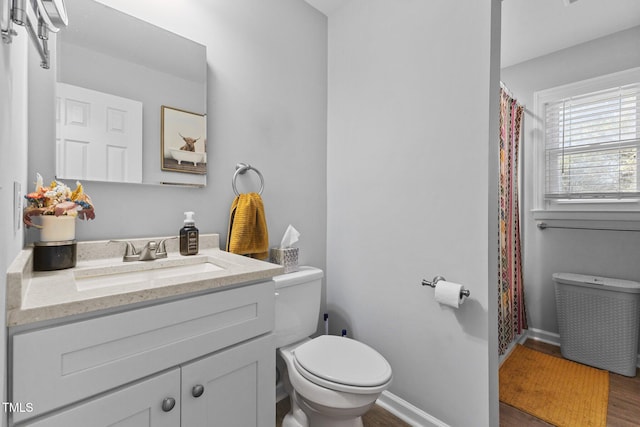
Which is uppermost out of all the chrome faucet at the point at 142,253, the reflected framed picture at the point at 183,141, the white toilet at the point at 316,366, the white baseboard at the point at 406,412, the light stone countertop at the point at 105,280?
the reflected framed picture at the point at 183,141

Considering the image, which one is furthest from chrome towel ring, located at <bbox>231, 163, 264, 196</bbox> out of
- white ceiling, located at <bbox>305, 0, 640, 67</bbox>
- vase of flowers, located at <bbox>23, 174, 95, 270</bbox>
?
white ceiling, located at <bbox>305, 0, 640, 67</bbox>

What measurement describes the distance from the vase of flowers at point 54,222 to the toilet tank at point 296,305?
80 cm

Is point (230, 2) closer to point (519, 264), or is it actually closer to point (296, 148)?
point (296, 148)

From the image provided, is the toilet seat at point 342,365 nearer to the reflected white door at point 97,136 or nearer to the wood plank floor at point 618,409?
the wood plank floor at point 618,409

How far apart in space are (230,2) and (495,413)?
2.42 m

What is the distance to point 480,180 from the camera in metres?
1.32

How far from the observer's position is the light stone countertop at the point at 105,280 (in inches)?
23.7

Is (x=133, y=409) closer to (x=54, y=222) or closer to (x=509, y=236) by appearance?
(x=54, y=222)

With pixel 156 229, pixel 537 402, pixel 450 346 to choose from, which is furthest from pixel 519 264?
pixel 156 229

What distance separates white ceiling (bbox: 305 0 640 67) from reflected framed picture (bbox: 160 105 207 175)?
1218mm

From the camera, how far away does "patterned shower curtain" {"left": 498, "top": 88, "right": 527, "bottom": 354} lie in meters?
2.05

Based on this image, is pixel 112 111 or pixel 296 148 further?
pixel 296 148

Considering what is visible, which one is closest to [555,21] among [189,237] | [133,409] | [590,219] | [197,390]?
[590,219]

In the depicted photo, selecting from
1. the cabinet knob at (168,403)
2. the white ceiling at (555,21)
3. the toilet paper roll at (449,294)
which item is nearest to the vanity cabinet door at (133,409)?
the cabinet knob at (168,403)
